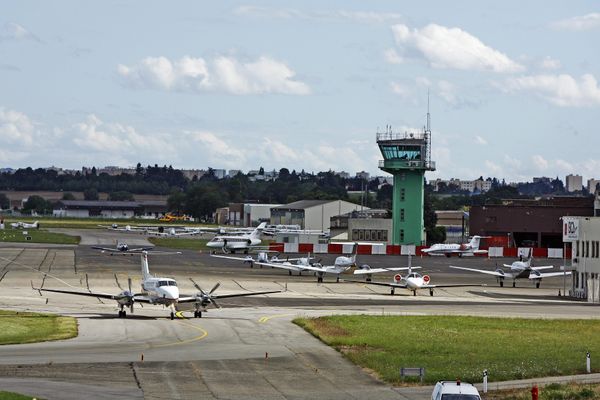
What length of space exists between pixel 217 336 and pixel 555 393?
2183 cm

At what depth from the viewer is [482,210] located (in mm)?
176250

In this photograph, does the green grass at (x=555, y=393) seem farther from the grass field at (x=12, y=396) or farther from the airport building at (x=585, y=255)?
the airport building at (x=585, y=255)

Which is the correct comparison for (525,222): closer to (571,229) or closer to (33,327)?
(571,229)

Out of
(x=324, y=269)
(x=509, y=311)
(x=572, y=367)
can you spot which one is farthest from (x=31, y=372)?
(x=324, y=269)

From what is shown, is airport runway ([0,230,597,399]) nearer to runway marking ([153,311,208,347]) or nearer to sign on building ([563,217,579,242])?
runway marking ([153,311,208,347])

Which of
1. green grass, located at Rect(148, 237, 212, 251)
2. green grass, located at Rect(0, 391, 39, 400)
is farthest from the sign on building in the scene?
green grass, located at Rect(148, 237, 212, 251)

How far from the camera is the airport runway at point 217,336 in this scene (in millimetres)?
40812

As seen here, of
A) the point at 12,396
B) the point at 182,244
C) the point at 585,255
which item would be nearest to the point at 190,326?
the point at 12,396

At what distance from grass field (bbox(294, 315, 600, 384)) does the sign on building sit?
76.5 feet

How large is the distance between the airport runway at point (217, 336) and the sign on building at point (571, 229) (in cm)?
483

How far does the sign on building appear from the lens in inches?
3566

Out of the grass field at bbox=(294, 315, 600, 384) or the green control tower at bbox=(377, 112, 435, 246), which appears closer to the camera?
the grass field at bbox=(294, 315, 600, 384)

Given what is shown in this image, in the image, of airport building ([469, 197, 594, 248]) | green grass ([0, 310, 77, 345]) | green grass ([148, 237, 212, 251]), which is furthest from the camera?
airport building ([469, 197, 594, 248])

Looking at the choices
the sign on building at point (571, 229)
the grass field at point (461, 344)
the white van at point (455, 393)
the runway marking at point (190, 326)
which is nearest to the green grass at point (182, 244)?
the sign on building at point (571, 229)
